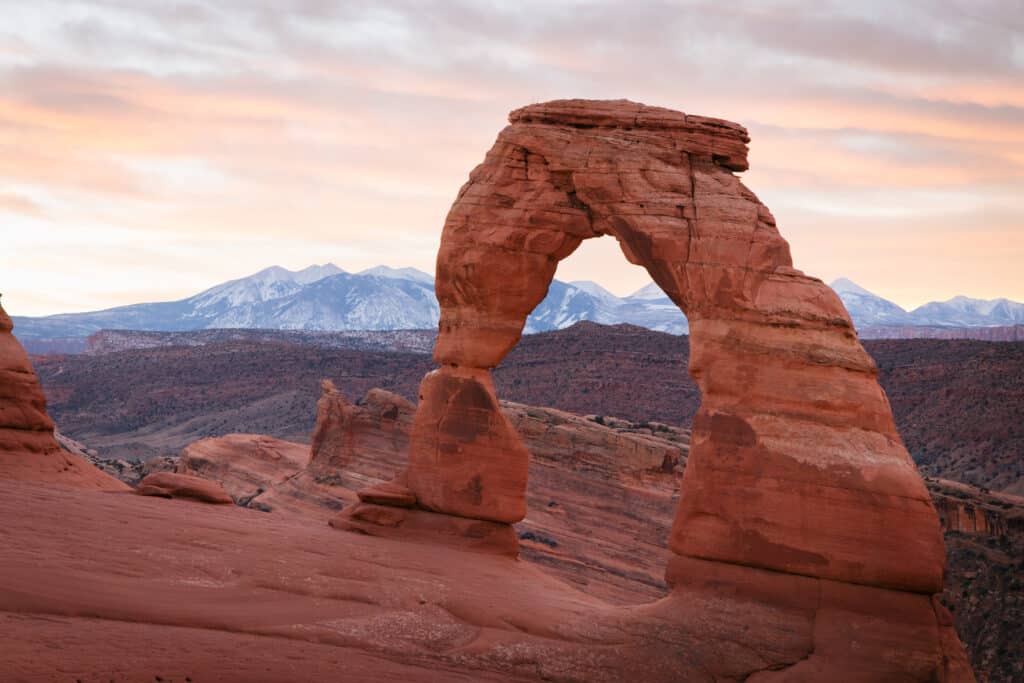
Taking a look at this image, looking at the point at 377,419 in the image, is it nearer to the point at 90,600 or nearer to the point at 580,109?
the point at 580,109

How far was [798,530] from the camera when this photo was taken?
626 inches

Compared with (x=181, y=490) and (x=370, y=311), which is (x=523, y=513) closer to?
(x=181, y=490)

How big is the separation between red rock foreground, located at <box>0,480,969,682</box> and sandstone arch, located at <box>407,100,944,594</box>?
65 cm

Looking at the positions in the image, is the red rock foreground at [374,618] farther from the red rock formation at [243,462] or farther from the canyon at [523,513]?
the red rock formation at [243,462]

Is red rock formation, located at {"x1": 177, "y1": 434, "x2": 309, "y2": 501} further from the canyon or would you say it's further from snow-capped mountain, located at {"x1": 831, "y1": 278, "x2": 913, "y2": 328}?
snow-capped mountain, located at {"x1": 831, "y1": 278, "x2": 913, "y2": 328}

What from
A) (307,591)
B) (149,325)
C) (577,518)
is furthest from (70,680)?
(149,325)

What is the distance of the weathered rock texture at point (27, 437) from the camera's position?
74.7ft

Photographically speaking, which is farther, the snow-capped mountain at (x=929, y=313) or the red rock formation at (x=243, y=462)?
the snow-capped mountain at (x=929, y=313)

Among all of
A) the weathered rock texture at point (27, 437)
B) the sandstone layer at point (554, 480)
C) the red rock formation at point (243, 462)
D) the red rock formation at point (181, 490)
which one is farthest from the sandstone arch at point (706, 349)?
the red rock formation at point (243, 462)

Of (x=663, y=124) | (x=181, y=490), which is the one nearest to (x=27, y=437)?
(x=181, y=490)

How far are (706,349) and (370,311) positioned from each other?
6583 inches

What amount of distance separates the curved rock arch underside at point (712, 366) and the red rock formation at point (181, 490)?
3837mm

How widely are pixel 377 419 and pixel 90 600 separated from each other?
15.8m

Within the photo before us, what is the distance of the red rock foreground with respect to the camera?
1284 centimetres
